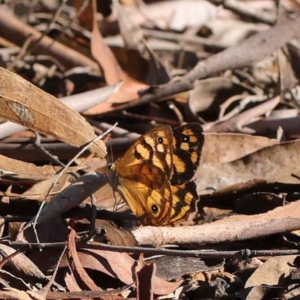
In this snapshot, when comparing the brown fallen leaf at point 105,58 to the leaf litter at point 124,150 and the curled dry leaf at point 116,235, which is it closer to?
the leaf litter at point 124,150

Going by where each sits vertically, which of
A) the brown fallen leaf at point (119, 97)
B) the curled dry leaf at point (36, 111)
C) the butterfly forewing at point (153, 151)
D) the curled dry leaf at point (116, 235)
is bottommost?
the curled dry leaf at point (116, 235)

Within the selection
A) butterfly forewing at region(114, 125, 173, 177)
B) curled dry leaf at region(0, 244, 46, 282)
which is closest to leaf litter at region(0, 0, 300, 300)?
curled dry leaf at region(0, 244, 46, 282)

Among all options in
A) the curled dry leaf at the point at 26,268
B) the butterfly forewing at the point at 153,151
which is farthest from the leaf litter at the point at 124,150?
the butterfly forewing at the point at 153,151

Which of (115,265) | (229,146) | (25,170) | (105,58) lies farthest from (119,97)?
(115,265)

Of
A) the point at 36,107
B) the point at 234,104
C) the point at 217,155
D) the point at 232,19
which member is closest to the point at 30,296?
the point at 36,107

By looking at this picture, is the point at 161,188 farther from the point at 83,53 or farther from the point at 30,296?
the point at 83,53

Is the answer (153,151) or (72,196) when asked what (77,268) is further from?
(153,151)
